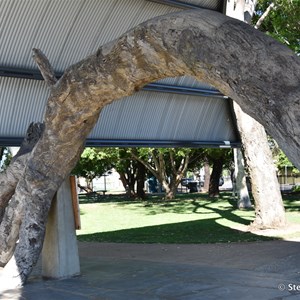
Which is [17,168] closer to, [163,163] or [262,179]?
[262,179]

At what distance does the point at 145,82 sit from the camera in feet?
24.9

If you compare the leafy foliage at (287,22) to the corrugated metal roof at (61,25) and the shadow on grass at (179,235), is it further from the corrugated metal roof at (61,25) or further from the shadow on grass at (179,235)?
the corrugated metal roof at (61,25)

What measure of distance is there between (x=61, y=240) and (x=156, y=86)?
4733 mm

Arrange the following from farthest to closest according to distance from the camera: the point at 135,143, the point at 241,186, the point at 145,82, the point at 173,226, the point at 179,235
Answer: the point at 241,186 → the point at 173,226 → the point at 179,235 → the point at 135,143 → the point at 145,82

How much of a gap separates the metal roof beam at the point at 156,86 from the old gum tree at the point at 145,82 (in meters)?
2.43

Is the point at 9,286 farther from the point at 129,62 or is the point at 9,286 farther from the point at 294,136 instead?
the point at 294,136

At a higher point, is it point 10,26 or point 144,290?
point 10,26

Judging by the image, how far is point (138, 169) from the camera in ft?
138

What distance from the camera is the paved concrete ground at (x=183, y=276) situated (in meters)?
8.58

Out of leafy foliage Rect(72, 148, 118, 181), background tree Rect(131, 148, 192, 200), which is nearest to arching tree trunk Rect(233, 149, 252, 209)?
background tree Rect(131, 148, 192, 200)

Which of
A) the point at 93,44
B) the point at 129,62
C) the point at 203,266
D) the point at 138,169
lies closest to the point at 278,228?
the point at 203,266

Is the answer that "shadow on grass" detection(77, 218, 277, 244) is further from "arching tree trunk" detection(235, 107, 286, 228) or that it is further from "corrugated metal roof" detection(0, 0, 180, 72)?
"corrugated metal roof" detection(0, 0, 180, 72)

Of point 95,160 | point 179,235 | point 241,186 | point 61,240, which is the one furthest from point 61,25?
point 95,160

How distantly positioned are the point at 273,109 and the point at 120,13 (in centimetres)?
842
